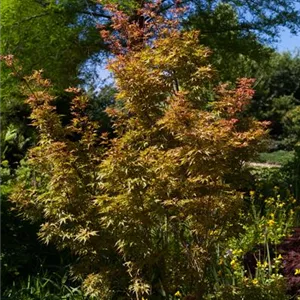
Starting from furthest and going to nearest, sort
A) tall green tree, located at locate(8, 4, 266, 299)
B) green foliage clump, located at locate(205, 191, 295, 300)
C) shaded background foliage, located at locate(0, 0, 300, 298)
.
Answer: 1. shaded background foliage, located at locate(0, 0, 300, 298)
2. green foliage clump, located at locate(205, 191, 295, 300)
3. tall green tree, located at locate(8, 4, 266, 299)

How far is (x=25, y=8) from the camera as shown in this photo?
7.86 meters

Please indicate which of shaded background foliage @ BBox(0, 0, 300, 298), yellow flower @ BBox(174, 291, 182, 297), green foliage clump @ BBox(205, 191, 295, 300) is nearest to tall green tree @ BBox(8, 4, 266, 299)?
yellow flower @ BBox(174, 291, 182, 297)

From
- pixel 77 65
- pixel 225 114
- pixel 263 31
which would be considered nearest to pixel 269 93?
pixel 263 31

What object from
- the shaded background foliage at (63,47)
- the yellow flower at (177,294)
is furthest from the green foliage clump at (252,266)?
the shaded background foliage at (63,47)

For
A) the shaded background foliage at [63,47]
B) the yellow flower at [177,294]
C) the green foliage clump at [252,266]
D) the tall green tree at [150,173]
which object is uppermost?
the shaded background foliage at [63,47]

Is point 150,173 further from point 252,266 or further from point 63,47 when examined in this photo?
point 63,47

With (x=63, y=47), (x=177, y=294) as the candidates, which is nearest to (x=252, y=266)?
(x=177, y=294)

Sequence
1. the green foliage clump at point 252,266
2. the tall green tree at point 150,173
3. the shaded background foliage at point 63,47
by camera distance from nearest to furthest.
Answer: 1. the tall green tree at point 150,173
2. the green foliage clump at point 252,266
3. the shaded background foliage at point 63,47

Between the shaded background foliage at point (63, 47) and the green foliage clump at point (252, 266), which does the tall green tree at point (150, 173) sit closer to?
the green foliage clump at point (252, 266)

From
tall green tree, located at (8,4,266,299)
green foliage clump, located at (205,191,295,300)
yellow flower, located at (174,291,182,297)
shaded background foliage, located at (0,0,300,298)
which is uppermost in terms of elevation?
shaded background foliage, located at (0,0,300,298)

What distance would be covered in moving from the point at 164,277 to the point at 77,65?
232 inches

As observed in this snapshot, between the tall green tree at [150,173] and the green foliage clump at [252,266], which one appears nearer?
the tall green tree at [150,173]

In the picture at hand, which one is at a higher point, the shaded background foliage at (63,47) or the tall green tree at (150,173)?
the shaded background foliage at (63,47)

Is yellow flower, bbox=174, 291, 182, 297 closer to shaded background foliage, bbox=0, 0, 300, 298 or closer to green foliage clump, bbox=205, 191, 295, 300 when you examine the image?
green foliage clump, bbox=205, 191, 295, 300
